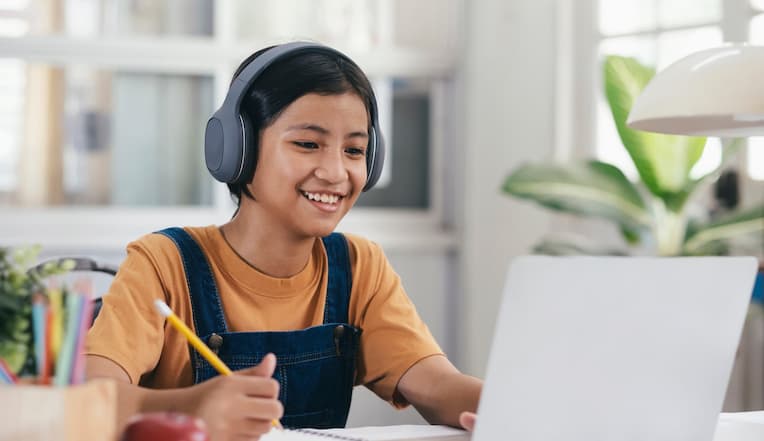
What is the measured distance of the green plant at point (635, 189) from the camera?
2809 millimetres

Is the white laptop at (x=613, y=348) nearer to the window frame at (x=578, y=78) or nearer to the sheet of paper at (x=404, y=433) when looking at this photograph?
the sheet of paper at (x=404, y=433)

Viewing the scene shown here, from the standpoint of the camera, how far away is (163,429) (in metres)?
0.67

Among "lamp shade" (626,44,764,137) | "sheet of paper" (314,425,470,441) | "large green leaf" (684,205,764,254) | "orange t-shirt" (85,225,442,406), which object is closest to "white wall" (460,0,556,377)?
"large green leaf" (684,205,764,254)

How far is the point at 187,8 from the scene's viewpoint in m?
3.29

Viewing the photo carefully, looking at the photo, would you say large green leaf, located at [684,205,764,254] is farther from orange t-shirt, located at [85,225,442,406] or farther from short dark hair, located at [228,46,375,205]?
short dark hair, located at [228,46,375,205]

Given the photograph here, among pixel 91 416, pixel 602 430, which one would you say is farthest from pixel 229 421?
pixel 602 430

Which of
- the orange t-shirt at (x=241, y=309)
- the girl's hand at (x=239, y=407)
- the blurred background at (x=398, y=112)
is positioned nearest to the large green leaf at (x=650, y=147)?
the blurred background at (x=398, y=112)

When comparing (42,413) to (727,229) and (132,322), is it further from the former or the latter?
(727,229)

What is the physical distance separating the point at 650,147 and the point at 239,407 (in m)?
2.23

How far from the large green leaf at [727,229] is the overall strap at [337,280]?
1.63 m

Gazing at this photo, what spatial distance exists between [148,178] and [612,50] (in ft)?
5.32

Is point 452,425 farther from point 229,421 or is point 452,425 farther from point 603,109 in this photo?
point 603,109

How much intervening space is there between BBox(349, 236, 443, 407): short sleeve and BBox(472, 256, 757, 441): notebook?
0.52m

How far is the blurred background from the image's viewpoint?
317cm
